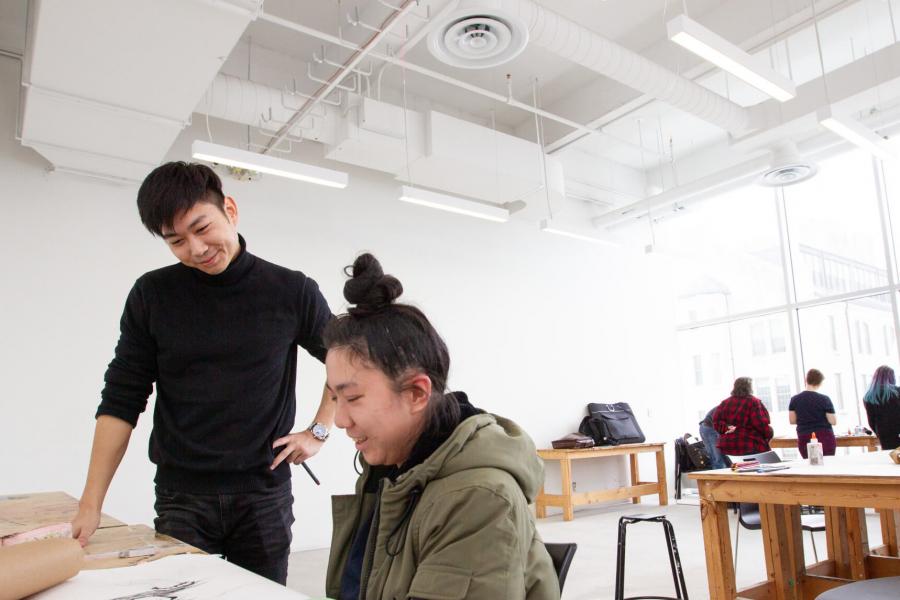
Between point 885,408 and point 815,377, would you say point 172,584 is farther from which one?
point 815,377

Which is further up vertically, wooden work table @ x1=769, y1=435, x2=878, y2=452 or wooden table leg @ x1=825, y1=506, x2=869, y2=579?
wooden work table @ x1=769, y1=435, x2=878, y2=452

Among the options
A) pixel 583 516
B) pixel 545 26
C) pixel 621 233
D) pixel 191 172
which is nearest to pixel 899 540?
pixel 583 516

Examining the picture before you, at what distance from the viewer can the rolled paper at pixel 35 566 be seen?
2.90 ft

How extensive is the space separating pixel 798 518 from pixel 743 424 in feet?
7.81

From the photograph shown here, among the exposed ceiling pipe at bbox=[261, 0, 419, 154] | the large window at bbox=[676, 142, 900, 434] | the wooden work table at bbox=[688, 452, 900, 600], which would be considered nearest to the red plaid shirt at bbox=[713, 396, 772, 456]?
the wooden work table at bbox=[688, 452, 900, 600]

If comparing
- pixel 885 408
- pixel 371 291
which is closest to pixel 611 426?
pixel 885 408

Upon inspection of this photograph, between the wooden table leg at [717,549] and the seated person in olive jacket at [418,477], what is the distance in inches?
83.6

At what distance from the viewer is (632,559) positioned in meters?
4.33

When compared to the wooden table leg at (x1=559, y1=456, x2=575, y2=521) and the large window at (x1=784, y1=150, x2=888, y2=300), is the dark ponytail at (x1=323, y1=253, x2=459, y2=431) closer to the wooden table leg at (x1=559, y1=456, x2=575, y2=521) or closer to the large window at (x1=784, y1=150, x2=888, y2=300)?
the wooden table leg at (x1=559, y1=456, x2=575, y2=521)

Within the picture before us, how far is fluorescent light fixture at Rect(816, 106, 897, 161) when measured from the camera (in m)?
4.31

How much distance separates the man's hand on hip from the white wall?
2.24m

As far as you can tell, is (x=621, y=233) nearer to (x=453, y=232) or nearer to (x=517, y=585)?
(x=453, y=232)

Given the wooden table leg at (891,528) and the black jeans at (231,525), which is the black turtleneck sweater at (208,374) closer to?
the black jeans at (231,525)

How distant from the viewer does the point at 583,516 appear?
640 cm
